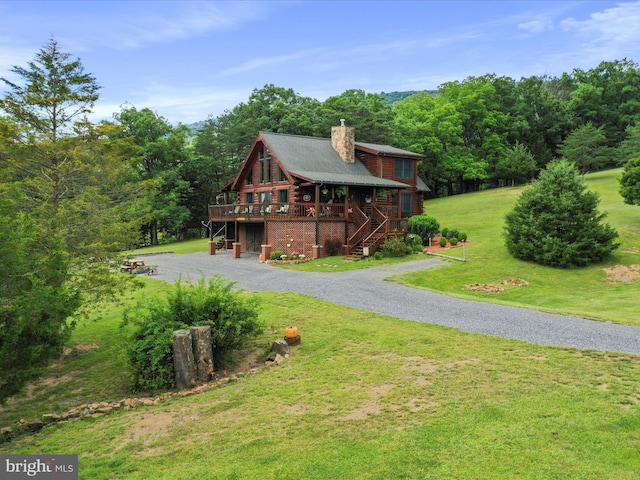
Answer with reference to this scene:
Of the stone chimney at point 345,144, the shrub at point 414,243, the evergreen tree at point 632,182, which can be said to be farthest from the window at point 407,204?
the evergreen tree at point 632,182

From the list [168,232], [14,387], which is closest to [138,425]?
[14,387]

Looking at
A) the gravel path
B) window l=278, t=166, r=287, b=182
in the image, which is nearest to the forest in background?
the gravel path

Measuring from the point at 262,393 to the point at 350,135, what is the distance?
28.2 meters

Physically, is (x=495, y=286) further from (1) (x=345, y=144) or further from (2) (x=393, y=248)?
(1) (x=345, y=144)

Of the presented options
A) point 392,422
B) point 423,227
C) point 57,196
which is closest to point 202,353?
point 392,422

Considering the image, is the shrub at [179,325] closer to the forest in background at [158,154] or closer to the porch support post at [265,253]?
the forest in background at [158,154]

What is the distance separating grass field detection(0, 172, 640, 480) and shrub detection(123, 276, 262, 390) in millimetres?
816

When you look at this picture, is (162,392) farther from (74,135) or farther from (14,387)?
(74,135)

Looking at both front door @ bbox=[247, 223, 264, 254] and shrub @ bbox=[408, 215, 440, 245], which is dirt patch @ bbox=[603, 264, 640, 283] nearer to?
shrub @ bbox=[408, 215, 440, 245]

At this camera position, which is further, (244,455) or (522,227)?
(522,227)

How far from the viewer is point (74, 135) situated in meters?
13.3

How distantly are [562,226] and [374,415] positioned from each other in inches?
808

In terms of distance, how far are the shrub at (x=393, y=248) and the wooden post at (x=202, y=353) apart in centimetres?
1682

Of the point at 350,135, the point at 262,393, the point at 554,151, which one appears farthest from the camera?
the point at 554,151
